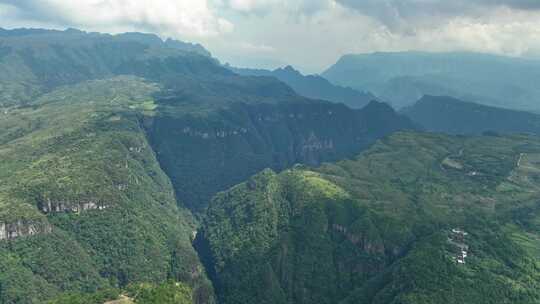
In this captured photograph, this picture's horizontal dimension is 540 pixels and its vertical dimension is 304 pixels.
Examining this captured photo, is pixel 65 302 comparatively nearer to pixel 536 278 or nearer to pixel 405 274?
pixel 405 274

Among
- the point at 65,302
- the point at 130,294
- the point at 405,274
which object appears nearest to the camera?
the point at 65,302

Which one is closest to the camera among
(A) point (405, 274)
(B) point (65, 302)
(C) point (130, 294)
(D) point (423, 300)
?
(B) point (65, 302)

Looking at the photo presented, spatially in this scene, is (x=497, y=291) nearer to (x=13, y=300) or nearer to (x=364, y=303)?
(x=364, y=303)

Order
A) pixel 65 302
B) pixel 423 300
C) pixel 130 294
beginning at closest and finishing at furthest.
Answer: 1. pixel 65 302
2. pixel 130 294
3. pixel 423 300

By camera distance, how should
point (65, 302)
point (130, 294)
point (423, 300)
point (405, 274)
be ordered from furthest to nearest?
point (405, 274) → point (423, 300) → point (130, 294) → point (65, 302)

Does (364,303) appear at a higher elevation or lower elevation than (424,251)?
lower

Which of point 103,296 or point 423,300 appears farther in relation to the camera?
point 423,300

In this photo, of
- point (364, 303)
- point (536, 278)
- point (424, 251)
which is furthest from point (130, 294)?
point (536, 278)

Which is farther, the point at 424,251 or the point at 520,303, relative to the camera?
the point at 424,251

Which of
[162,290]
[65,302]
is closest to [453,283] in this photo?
[162,290]
